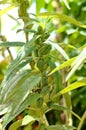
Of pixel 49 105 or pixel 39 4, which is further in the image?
pixel 39 4

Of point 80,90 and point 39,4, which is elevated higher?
point 39,4

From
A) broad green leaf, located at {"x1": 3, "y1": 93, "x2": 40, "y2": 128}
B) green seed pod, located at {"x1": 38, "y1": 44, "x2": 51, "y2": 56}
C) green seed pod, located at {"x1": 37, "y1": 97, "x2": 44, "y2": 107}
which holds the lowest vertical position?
green seed pod, located at {"x1": 37, "y1": 97, "x2": 44, "y2": 107}

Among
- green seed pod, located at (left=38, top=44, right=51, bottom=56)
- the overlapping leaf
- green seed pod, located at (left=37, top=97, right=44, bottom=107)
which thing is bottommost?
green seed pod, located at (left=37, top=97, right=44, bottom=107)

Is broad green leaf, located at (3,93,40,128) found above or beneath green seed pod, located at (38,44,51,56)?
beneath

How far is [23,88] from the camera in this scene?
0.53 meters

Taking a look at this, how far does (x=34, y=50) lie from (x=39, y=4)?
0.71 feet

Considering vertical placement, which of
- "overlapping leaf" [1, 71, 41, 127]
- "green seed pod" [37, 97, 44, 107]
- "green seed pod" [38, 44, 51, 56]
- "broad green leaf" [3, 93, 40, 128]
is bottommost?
"green seed pod" [37, 97, 44, 107]

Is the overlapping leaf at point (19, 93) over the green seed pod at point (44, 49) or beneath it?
beneath

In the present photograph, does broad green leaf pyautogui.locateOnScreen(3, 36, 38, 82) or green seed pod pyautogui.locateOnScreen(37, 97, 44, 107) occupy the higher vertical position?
broad green leaf pyautogui.locateOnScreen(3, 36, 38, 82)

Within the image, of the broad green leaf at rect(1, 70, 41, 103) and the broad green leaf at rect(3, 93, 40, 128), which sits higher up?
the broad green leaf at rect(1, 70, 41, 103)

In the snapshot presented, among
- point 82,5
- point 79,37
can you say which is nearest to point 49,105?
point 79,37

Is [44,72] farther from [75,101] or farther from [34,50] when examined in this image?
[75,101]

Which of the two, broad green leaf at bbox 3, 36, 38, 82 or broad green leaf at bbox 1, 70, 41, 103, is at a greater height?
broad green leaf at bbox 3, 36, 38, 82

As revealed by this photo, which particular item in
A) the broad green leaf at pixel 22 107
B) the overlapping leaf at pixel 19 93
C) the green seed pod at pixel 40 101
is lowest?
the green seed pod at pixel 40 101
